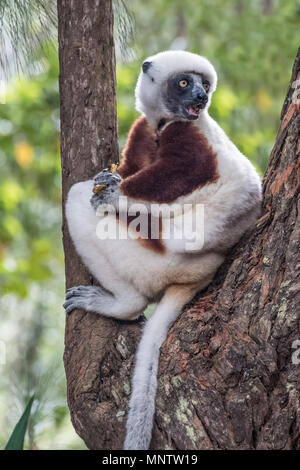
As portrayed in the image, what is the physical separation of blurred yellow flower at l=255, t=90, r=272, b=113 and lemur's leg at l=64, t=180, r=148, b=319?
5864mm

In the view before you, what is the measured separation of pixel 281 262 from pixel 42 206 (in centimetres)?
618

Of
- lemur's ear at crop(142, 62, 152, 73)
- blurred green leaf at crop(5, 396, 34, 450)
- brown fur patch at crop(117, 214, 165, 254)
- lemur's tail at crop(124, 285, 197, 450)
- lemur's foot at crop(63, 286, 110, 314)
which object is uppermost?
lemur's ear at crop(142, 62, 152, 73)

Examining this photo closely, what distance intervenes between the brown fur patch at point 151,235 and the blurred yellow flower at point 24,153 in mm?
5227

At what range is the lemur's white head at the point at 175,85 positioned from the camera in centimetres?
348

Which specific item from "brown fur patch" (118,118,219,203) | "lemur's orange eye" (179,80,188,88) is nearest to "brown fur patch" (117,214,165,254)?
"brown fur patch" (118,118,219,203)

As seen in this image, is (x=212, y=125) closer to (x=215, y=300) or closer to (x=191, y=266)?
(x=191, y=266)

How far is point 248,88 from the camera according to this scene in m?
8.48

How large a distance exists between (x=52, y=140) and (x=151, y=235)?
4.85m

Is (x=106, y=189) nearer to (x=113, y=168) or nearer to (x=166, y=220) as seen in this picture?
(x=113, y=168)

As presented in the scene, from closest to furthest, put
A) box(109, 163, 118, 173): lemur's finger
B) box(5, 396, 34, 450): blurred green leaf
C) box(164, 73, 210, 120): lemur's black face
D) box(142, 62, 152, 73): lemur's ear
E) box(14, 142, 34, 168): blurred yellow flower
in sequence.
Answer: box(5, 396, 34, 450): blurred green leaf, box(109, 163, 118, 173): lemur's finger, box(164, 73, 210, 120): lemur's black face, box(142, 62, 152, 73): lemur's ear, box(14, 142, 34, 168): blurred yellow flower

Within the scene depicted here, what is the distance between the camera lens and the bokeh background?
264 inches

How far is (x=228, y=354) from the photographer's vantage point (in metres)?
2.60

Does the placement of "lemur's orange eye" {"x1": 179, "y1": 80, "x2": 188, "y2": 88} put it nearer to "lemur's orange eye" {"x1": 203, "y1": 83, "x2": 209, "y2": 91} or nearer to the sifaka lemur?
"lemur's orange eye" {"x1": 203, "y1": 83, "x2": 209, "y2": 91}

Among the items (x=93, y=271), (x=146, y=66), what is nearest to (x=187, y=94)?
(x=146, y=66)
